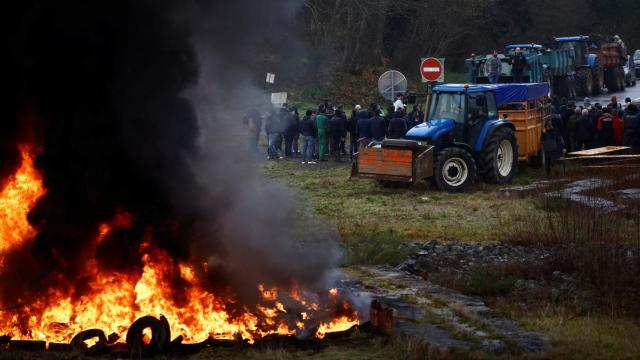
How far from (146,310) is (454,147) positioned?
38.5ft

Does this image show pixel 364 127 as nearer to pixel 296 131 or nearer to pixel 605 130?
pixel 296 131

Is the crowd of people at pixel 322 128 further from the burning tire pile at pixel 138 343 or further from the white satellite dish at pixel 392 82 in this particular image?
the burning tire pile at pixel 138 343

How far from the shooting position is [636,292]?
1097 cm

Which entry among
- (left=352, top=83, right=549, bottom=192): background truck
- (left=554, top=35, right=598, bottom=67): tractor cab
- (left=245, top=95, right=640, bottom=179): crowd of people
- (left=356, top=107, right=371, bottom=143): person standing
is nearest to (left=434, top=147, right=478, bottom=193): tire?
(left=352, top=83, right=549, bottom=192): background truck

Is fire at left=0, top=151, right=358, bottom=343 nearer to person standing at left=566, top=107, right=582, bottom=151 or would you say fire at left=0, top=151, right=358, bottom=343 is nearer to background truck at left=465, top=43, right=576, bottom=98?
person standing at left=566, top=107, right=582, bottom=151

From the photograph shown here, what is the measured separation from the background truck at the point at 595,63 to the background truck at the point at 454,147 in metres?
16.6

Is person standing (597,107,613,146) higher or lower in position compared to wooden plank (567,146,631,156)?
higher

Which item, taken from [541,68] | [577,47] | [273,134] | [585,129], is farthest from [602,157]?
[577,47]

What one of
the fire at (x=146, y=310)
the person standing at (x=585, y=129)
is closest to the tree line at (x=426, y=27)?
the person standing at (x=585, y=129)

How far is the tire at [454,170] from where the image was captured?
19.9 m

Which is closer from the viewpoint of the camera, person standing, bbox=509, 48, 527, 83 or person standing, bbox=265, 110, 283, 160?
person standing, bbox=265, 110, 283, 160

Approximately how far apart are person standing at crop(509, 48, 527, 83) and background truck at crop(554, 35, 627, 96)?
6.81m

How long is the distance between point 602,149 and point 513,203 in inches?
182

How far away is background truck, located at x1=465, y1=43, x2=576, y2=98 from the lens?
30469 mm
